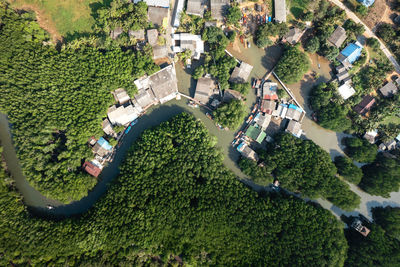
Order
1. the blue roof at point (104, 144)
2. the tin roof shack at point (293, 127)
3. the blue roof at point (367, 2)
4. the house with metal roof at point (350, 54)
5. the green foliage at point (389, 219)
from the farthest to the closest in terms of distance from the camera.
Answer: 1. the blue roof at point (367, 2)
2. the house with metal roof at point (350, 54)
3. the tin roof shack at point (293, 127)
4. the blue roof at point (104, 144)
5. the green foliage at point (389, 219)

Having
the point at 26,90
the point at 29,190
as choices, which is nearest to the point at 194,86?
the point at 26,90

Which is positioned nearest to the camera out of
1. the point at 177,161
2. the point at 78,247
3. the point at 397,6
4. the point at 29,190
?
the point at 78,247

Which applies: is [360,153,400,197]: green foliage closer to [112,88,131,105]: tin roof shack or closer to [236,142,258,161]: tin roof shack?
[236,142,258,161]: tin roof shack

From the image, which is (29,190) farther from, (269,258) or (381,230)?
(381,230)

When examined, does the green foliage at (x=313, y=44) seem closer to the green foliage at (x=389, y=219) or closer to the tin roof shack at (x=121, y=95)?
the green foliage at (x=389, y=219)

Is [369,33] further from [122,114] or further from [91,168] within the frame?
[91,168]

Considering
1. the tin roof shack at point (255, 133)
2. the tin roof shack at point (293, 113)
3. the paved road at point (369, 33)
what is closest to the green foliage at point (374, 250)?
the tin roof shack at point (293, 113)

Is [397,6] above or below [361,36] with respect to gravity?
above

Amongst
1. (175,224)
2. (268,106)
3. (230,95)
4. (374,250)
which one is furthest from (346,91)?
(175,224)
